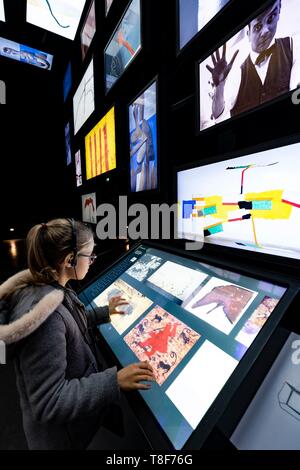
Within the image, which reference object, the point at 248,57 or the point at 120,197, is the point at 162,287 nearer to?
the point at 248,57

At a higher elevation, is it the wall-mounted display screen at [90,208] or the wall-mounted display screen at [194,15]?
the wall-mounted display screen at [194,15]

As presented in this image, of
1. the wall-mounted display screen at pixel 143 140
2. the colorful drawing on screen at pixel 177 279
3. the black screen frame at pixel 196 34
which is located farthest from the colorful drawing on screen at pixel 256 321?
the black screen frame at pixel 196 34

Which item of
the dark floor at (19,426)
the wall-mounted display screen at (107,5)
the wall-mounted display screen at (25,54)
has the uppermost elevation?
the wall-mounted display screen at (25,54)

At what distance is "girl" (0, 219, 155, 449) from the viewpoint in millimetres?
679

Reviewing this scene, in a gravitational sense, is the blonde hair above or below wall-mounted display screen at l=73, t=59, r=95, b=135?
below

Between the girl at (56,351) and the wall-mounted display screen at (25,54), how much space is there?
20.3 ft

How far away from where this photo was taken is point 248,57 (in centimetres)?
92

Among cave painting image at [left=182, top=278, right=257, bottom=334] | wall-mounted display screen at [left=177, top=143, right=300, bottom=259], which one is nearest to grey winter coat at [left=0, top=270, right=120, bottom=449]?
cave painting image at [left=182, top=278, right=257, bottom=334]

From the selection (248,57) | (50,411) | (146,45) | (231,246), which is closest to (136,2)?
(146,45)

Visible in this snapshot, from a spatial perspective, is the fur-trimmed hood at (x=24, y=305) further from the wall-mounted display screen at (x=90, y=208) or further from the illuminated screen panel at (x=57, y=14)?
the illuminated screen panel at (x=57, y=14)

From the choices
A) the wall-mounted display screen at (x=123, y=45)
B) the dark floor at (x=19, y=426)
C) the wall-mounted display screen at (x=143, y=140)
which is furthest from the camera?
the wall-mounted display screen at (x=123, y=45)

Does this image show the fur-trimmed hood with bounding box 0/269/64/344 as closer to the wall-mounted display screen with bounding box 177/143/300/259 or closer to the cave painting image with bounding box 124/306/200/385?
the cave painting image with bounding box 124/306/200/385

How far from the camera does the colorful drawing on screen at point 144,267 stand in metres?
1.28

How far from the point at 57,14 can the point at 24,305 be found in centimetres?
498
